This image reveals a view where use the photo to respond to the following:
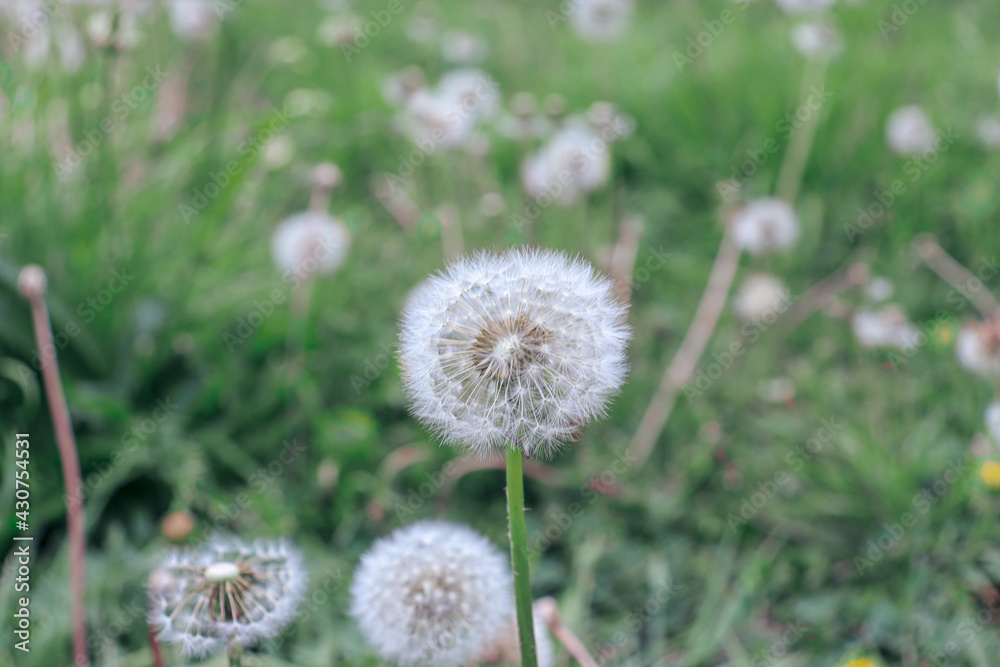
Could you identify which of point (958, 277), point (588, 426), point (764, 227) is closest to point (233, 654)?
point (588, 426)

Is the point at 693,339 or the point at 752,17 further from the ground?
the point at 752,17

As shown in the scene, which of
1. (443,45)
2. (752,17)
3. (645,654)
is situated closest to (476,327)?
(645,654)

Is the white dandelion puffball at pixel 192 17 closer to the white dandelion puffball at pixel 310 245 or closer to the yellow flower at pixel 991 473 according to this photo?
the white dandelion puffball at pixel 310 245

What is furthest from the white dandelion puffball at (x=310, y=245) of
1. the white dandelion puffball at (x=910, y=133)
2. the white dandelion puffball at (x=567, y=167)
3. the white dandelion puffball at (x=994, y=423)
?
the white dandelion puffball at (x=910, y=133)

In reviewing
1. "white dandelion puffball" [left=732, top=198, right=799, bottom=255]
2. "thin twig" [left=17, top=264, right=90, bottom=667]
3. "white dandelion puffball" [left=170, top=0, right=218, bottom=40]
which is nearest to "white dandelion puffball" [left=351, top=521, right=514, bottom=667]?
"thin twig" [left=17, top=264, right=90, bottom=667]

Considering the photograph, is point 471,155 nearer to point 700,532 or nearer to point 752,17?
point 700,532

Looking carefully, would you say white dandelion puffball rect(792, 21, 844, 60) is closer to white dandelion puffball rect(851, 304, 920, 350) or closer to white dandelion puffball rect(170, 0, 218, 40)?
white dandelion puffball rect(851, 304, 920, 350)
